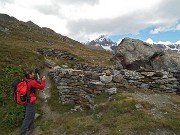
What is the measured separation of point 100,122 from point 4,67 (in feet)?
49.5

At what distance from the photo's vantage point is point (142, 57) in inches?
907

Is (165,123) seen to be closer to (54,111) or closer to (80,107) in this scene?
(80,107)

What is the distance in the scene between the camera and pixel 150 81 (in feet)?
60.1

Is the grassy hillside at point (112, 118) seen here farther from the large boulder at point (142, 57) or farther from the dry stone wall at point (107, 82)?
the large boulder at point (142, 57)

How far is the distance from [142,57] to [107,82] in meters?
7.31

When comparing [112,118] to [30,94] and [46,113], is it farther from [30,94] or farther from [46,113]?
[46,113]

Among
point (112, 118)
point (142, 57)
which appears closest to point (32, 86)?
point (112, 118)

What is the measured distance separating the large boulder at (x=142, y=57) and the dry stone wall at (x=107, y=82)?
145 inches

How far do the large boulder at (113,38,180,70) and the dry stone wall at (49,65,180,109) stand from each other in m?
3.68

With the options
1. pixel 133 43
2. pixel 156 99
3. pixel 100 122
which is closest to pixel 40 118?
pixel 100 122

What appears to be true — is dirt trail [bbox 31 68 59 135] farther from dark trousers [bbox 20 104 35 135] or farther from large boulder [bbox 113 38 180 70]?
large boulder [bbox 113 38 180 70]

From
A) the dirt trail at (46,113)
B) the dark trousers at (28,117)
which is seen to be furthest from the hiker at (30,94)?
the dirt trail at (46,113)

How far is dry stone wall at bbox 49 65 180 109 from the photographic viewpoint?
16969 millimetres

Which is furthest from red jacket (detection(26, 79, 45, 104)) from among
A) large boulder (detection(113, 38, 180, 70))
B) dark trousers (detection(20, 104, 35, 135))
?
large boulder (detection(113, 38, 180, 70))
